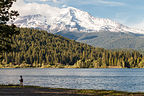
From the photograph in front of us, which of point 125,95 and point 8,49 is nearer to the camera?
point 125,95

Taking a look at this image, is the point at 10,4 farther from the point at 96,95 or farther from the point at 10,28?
the point at 96,95

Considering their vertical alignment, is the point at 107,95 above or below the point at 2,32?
below

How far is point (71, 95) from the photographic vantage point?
40125mm

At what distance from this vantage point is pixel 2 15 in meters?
59.7

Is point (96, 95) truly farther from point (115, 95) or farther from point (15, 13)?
point (15, 13)

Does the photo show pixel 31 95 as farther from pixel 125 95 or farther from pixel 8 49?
pixel 8 49

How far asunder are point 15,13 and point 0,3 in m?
3.57

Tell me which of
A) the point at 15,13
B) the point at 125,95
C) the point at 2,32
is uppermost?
the point at 15,13

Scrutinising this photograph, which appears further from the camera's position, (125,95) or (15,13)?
(15,13)

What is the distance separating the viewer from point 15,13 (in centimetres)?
5934

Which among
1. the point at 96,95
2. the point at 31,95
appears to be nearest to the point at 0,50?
the point at 31,95

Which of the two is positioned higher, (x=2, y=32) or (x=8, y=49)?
(x=2, y=32)

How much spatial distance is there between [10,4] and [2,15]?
2806mm

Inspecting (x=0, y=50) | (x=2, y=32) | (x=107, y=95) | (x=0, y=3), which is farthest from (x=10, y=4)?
(x=107, y=95)
